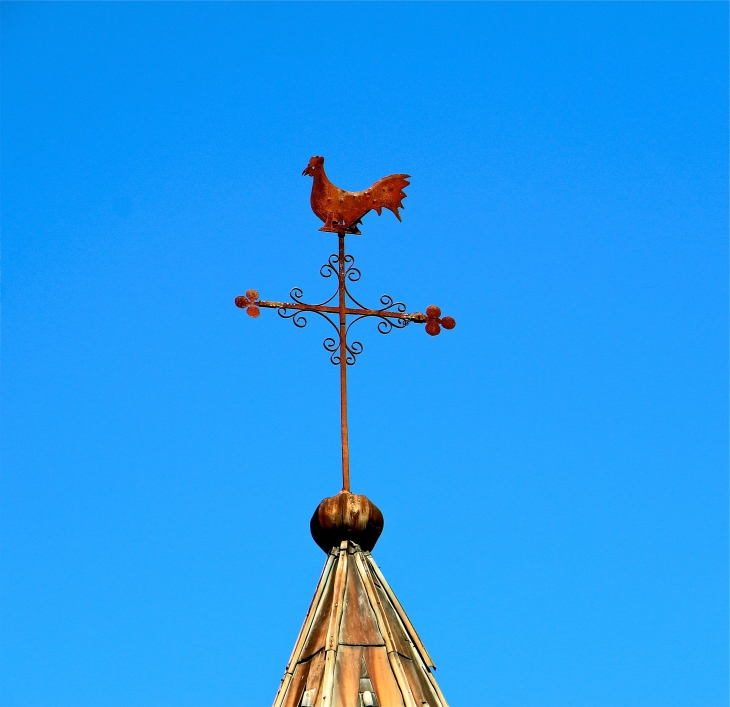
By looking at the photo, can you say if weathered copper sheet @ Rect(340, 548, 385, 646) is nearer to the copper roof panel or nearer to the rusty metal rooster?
the copper roof panel

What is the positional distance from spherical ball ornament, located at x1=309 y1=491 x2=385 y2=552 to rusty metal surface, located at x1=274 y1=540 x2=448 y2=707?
13 centimetres

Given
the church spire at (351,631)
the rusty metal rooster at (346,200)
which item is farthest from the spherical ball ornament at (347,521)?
the rusty metal rooster at (346,200)

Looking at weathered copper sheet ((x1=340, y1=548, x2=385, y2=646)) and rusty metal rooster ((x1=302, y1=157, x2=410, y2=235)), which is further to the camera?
rusty metal rooster ((x1=302, y1=157, x2=410, y2=235))

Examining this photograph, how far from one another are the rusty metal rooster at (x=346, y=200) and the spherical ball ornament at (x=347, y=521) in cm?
217

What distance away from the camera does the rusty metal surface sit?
7.73 m

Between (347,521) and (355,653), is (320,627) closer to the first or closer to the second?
(355,653)

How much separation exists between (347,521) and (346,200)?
8.52 feet

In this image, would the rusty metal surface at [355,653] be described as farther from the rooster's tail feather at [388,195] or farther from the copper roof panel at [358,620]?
the rooster's tail feather at [388,195]

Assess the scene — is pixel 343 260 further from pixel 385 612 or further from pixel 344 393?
pixel 385 612

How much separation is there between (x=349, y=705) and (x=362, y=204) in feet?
12.7

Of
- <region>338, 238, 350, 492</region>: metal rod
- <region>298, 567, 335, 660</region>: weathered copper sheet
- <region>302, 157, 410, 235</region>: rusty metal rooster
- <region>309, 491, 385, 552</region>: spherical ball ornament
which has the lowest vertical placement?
<region>298, 567, 335, 660</region>: weathered copper sheet

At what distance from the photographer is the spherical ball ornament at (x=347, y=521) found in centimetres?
852

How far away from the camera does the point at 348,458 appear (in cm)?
874

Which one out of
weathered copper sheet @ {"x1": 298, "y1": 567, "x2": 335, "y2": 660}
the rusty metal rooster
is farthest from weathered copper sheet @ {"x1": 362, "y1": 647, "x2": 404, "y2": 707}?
the rusty metal rooster
